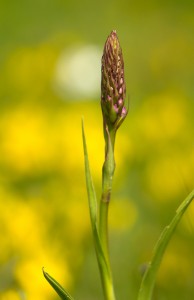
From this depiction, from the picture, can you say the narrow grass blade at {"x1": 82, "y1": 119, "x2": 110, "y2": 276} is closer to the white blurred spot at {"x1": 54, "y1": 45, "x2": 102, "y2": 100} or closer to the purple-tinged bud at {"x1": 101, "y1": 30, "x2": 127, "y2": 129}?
the purple-tinged bud at {"x1": 101, "y1": 30, "x2": 127, "y2": 129}

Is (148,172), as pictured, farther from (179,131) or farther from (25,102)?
(25,102)

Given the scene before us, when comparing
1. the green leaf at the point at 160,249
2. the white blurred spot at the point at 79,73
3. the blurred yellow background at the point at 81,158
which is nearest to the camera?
the green leaf at the point at 160,249

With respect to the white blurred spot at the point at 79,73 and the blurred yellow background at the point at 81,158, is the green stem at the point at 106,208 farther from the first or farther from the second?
the white blurred spot at the point at 79,73

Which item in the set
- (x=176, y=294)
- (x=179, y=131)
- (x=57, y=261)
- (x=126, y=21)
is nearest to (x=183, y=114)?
(x=179, y=131)

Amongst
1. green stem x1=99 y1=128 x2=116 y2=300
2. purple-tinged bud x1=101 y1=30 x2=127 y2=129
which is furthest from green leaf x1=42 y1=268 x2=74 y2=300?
purple-tinged bud x1=101 y1=30 x2=127 y2=129

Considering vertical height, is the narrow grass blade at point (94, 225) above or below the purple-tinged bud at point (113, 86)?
below

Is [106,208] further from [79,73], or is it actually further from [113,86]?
[79,73]

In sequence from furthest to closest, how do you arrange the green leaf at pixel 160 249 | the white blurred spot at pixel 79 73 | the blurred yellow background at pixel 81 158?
the white blurred spot at pixel 79 73
the blurred yellow background at pixel 81 158
the green leaf at pixel 160 249

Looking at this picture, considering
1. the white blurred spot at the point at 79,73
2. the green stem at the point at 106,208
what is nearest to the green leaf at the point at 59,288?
the green stem at the point at 106,208
